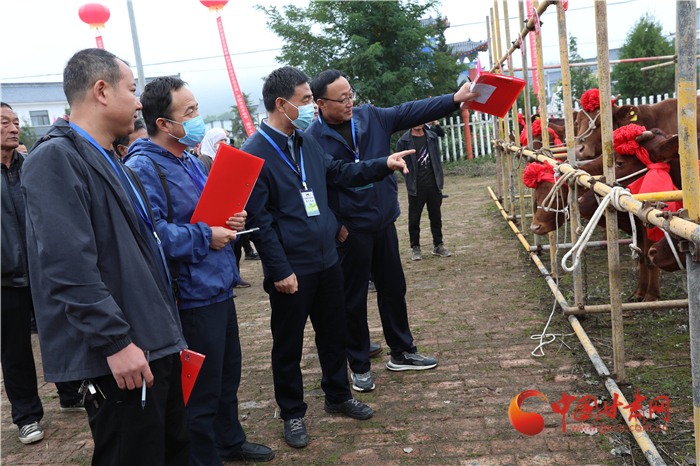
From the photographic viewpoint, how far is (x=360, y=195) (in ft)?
12.3

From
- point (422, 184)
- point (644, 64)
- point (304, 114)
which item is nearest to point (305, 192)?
point (304, 114)

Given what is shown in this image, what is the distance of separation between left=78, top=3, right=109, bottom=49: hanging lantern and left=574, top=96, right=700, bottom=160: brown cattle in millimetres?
10527

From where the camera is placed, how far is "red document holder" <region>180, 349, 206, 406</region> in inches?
86.9

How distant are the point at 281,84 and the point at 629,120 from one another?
3647 millimetres

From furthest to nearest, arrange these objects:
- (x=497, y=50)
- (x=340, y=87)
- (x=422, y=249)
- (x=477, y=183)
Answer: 1. (x=477, y=183)
2. (x=422, y=249)
3. (x=497, y=50)
4. (x=340, y=87)

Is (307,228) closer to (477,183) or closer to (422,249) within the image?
(422,249)

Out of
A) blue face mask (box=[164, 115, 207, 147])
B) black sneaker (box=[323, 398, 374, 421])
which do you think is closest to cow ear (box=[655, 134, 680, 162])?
black sneaker (box=[323, 398, 374, 421])

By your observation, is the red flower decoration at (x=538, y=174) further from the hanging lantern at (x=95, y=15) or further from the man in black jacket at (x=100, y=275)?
the hanging lantern at (x=95, y=15)

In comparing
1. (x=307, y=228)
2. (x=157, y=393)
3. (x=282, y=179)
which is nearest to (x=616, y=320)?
(x=307, y=228)

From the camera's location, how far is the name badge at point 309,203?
313 cm

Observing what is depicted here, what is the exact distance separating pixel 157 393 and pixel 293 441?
55.0 inches

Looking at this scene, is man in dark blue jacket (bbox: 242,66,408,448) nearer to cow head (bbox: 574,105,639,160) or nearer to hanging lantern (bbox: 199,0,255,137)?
cow head (bbox: 574,105,639,160)

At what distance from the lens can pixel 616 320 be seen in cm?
325

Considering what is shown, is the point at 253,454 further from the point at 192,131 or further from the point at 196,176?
the point at 192,131
